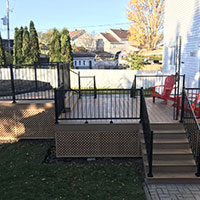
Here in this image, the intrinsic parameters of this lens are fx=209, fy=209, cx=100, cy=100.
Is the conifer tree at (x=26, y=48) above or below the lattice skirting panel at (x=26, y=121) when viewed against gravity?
above

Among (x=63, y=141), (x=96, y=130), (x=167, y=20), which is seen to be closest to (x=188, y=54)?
(x=167, y=20)

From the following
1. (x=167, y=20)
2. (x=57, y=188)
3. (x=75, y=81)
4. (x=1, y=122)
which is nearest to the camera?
(x=57, y=188)

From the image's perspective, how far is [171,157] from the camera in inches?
199

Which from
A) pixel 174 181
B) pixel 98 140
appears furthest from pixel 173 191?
pixel 98 140

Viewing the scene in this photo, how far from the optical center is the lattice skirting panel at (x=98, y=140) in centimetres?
587

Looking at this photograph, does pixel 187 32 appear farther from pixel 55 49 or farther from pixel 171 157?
pixel 55 49

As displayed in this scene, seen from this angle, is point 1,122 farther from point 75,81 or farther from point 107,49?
point 107,49

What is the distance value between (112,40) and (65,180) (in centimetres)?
6198

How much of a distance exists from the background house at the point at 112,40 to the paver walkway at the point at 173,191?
192 feet

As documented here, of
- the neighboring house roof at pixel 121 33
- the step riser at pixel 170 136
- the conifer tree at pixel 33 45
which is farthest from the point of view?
the neighboring house roof at pixel 121 33

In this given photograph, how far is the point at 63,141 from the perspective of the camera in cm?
602

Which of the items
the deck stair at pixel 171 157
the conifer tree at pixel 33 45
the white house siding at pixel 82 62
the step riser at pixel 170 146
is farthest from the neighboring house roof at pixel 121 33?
the step riser at pixel 170 146

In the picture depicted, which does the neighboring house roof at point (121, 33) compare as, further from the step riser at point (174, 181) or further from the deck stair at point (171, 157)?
the step riser at point (174, 181)

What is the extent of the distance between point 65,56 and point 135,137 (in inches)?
667
